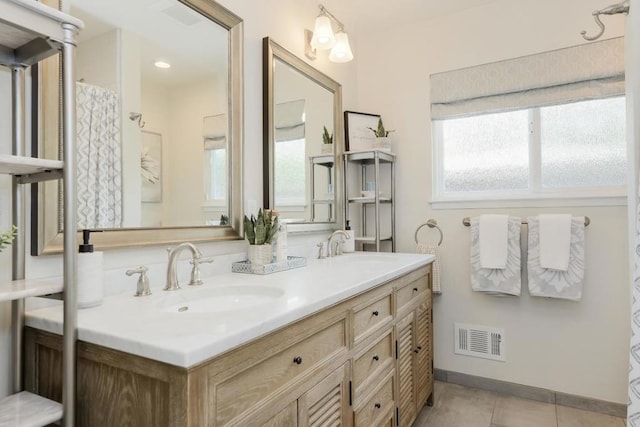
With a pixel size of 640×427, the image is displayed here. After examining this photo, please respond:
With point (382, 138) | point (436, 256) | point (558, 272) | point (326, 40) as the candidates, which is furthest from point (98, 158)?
point (558, 272)

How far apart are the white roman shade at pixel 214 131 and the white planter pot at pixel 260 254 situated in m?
0.46

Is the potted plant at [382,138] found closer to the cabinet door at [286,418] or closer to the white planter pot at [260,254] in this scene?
the white planter pot at [260,254]

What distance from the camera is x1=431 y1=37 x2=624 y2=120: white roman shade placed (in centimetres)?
213

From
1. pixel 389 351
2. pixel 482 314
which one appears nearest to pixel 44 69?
pixel 389 351

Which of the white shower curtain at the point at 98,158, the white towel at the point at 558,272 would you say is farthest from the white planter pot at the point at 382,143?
the white shower curtain at the point at 98,158

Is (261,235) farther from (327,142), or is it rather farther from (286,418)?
(327,142)

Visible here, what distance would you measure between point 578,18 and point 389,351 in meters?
2.19

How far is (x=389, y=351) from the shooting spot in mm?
1642

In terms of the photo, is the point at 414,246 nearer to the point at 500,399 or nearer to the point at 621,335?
the point at 500,399

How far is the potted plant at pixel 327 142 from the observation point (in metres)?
2.40

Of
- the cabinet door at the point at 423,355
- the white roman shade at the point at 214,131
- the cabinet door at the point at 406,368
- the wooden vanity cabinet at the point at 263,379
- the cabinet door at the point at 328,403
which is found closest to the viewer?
the wooden vanity cabinet at the point at 263,379

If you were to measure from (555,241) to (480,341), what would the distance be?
809mm

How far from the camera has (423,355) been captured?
6.89ft

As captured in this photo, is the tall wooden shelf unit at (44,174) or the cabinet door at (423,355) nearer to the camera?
the tall wooden shelf unit at (44,174)
